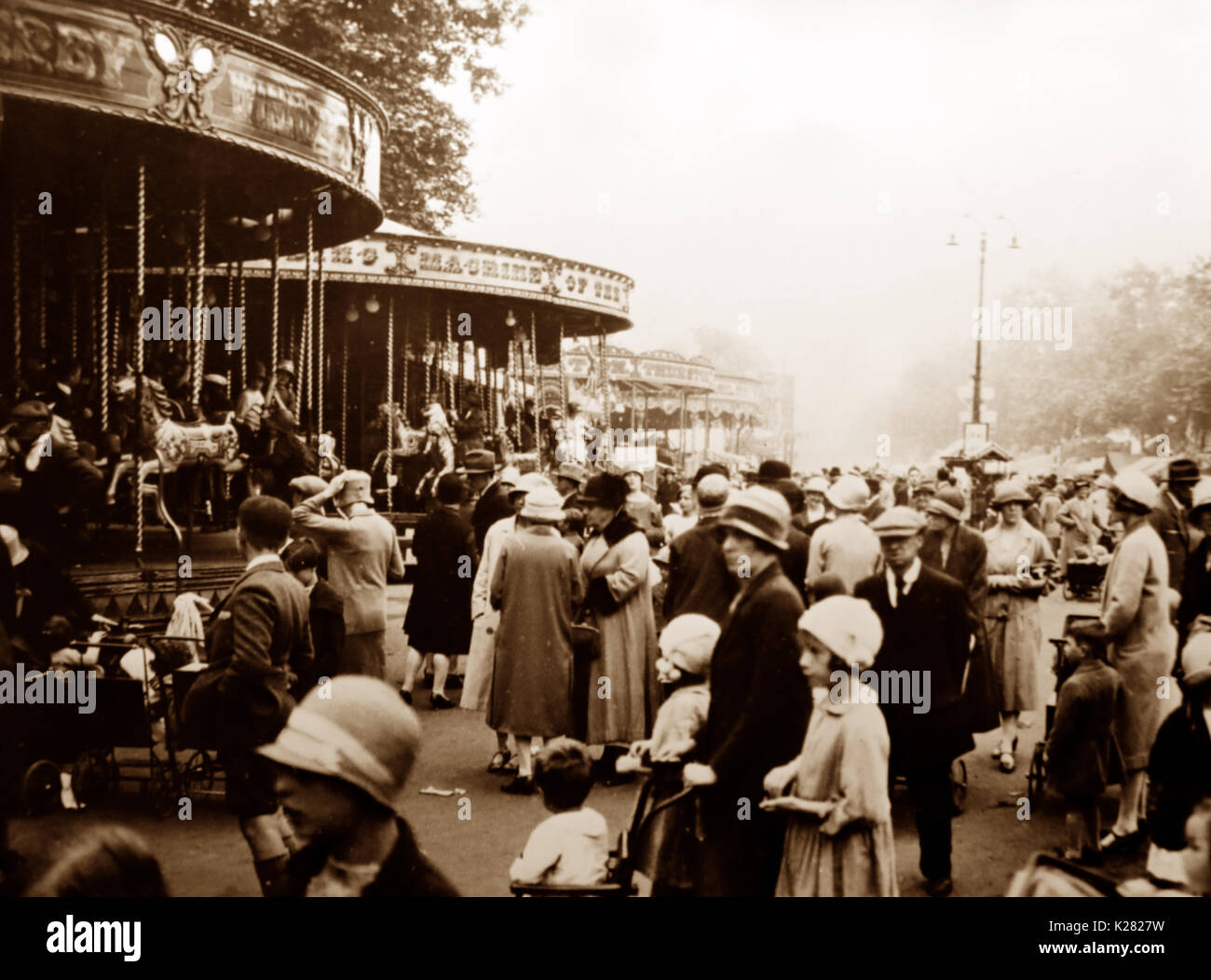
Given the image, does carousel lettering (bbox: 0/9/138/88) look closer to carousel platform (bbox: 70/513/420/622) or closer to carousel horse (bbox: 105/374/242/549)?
carousel horse (bbox: 105/374/242/549)

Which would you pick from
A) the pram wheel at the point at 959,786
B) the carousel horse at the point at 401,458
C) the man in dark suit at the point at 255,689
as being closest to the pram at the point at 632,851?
the man in dark suit at the point at 255,689

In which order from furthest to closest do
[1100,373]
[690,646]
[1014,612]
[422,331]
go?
[1100,373] < [422,331] < [1014,612] < [690,646]

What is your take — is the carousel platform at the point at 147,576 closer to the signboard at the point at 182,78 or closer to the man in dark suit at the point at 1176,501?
the signboard at the point at 182,78

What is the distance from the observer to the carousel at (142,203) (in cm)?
852

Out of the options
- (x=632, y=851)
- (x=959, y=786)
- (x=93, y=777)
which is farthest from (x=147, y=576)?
(x=632, y=851)

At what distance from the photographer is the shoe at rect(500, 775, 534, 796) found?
22.8 ft

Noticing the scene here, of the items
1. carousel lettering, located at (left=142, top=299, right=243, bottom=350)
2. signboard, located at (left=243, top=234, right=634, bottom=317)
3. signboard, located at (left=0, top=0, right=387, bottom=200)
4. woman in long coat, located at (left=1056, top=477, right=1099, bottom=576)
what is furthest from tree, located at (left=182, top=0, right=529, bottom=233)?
woman in long coat, located at (left=1056, top=477, right=1099, bottom=576)

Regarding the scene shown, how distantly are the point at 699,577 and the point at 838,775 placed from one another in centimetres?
291

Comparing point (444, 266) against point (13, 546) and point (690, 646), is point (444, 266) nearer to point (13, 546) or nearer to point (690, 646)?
point (13, 546)

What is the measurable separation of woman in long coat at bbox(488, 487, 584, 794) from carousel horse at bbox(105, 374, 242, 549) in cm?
497

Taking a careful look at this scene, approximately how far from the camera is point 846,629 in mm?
3820

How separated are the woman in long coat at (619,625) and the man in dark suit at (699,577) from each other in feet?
1.16
